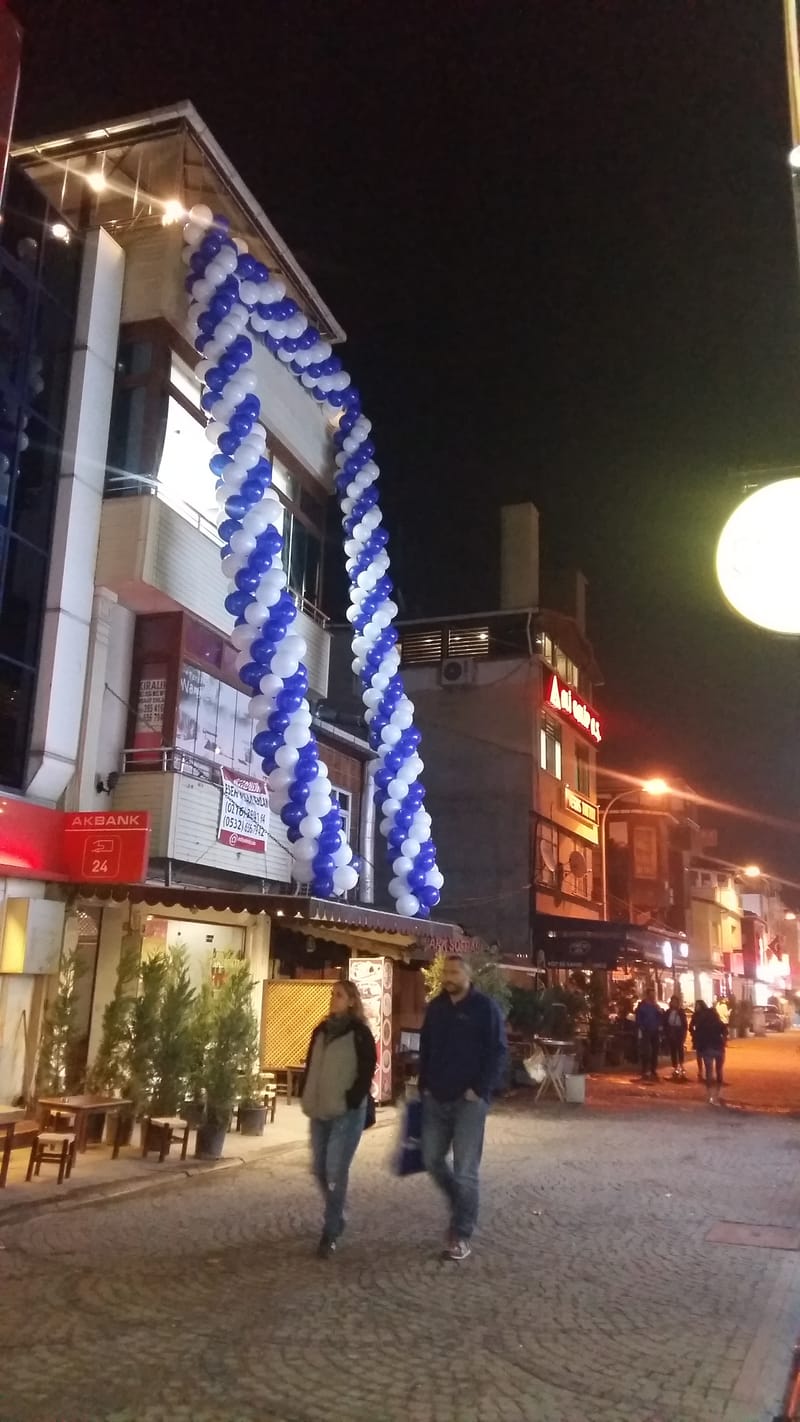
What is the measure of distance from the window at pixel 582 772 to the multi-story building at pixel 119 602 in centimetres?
1709

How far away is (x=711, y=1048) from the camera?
18.2m

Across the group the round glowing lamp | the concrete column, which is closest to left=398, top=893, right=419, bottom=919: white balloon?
the concrete column

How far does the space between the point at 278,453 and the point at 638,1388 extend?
A: 16.9 meters

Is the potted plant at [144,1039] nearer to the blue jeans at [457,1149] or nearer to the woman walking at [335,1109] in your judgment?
the woman walking at [335,1109]

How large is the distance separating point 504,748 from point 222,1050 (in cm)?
1881

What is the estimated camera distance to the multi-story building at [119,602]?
Result: 13.0 m

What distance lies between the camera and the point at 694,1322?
601 cm

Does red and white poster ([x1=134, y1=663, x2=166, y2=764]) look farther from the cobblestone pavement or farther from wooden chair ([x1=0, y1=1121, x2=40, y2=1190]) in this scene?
the cobblestone pavement

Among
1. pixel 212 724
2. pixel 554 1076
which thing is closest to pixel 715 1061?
pixel 554 1076

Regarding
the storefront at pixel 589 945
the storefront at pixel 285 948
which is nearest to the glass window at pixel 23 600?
the storefront at pixel 285 948

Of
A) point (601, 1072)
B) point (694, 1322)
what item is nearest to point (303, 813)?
point (694, 1322)

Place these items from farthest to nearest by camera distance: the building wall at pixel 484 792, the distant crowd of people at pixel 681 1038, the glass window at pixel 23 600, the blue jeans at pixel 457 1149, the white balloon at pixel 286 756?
the building wall at pixel 484 792 < the distant crowd of people at pixel 681 1038 < the white balloon at pixel 286 756 < the glass window at pixel 23 600 < the blue jeans at pixel 457 1149

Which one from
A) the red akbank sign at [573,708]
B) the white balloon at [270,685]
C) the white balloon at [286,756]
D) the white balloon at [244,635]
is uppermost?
the red akbank sign at [573,708]

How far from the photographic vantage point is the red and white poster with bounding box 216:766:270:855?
52.4 ft
